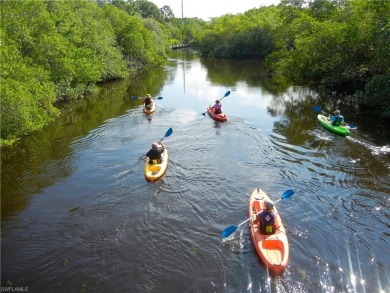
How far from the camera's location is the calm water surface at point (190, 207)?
7.55 metres

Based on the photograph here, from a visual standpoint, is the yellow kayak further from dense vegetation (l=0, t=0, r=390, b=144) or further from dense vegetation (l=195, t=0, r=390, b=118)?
dense vegetation (l=195, t=0, r=390, b=118)

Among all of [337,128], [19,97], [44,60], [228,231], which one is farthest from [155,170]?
[44,60]

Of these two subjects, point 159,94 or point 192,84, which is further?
point 192,84

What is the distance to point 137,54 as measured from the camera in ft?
141

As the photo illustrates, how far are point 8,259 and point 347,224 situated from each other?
8.83 meters

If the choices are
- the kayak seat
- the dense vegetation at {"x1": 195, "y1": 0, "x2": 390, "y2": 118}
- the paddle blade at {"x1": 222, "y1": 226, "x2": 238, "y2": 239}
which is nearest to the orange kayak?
the paddle blade at {"x1": 222, "y1": 226, "x2": 238, "y2": 239}

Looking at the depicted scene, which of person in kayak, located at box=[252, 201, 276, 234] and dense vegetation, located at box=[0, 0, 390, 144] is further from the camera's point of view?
dense vegetation, located at box=[0, 0, 390, 144]

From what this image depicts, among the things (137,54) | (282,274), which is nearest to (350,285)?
(282,274)

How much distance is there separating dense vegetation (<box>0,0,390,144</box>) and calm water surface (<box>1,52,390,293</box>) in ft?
7.66

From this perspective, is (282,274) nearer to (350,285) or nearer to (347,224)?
(350,285)

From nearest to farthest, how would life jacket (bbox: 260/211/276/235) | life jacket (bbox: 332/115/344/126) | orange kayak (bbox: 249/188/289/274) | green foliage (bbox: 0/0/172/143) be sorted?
orange kayak (bbox: 249/188/289/274), life jacket (bbox: 260/211/276/235), green foliage (bbox: 0/0/172/143), life jacket (bbox: 332/115/344/126)

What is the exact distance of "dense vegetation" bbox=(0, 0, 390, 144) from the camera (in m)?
16.2

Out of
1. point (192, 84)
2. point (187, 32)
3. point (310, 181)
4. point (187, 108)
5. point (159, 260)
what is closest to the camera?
point (159, 260)

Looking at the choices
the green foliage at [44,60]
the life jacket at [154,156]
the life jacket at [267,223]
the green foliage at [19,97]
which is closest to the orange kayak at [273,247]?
the life jacket at [267,223]
